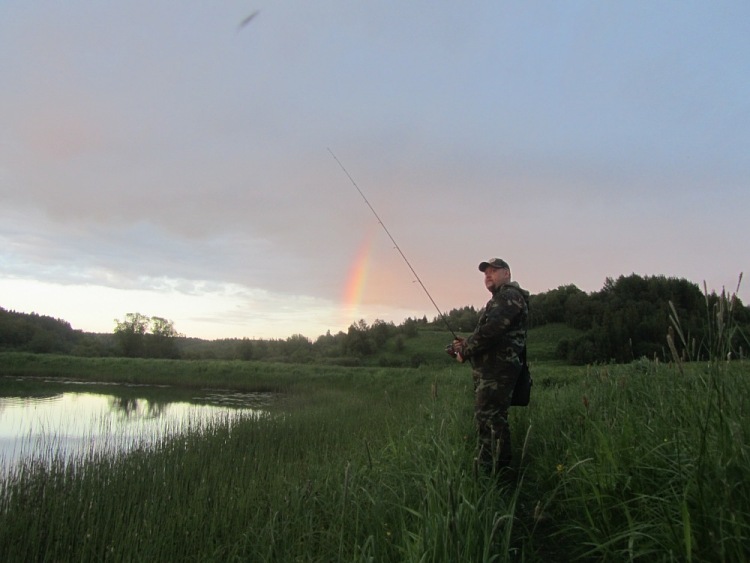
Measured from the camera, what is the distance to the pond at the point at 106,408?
12.4m

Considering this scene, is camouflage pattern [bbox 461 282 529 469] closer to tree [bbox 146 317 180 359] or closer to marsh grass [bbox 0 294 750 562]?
marsh grass [bbox 0 294 750 562]

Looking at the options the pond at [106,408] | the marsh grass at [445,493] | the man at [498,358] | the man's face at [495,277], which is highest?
the man's face at [495,277]

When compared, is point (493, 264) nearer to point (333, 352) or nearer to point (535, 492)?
point (535, 492)

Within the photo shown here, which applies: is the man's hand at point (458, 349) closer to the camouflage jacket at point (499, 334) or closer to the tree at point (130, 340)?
the camouflage jacket at point (499, 334)

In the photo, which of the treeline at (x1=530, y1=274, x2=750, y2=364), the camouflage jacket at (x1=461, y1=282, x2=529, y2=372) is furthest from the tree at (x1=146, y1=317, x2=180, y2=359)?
the camouflage jacket at (x1=461, y1=282, x2=529, y2=372)

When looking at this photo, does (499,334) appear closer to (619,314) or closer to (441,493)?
(441,493)

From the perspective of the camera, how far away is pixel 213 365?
3494 cm

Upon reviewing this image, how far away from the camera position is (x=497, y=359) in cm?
508

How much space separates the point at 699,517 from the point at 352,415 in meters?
10.5

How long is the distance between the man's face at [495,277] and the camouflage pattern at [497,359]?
0.22 meters

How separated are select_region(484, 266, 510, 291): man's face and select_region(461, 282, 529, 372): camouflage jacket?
8.7 inches

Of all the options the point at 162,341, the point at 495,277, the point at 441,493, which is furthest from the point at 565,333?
the point at 162,341

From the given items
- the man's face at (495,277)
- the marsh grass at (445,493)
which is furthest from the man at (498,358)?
the marsh grass at (445,493)

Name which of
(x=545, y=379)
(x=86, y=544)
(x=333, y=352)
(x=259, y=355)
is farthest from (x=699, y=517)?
(x=259, y=355)
